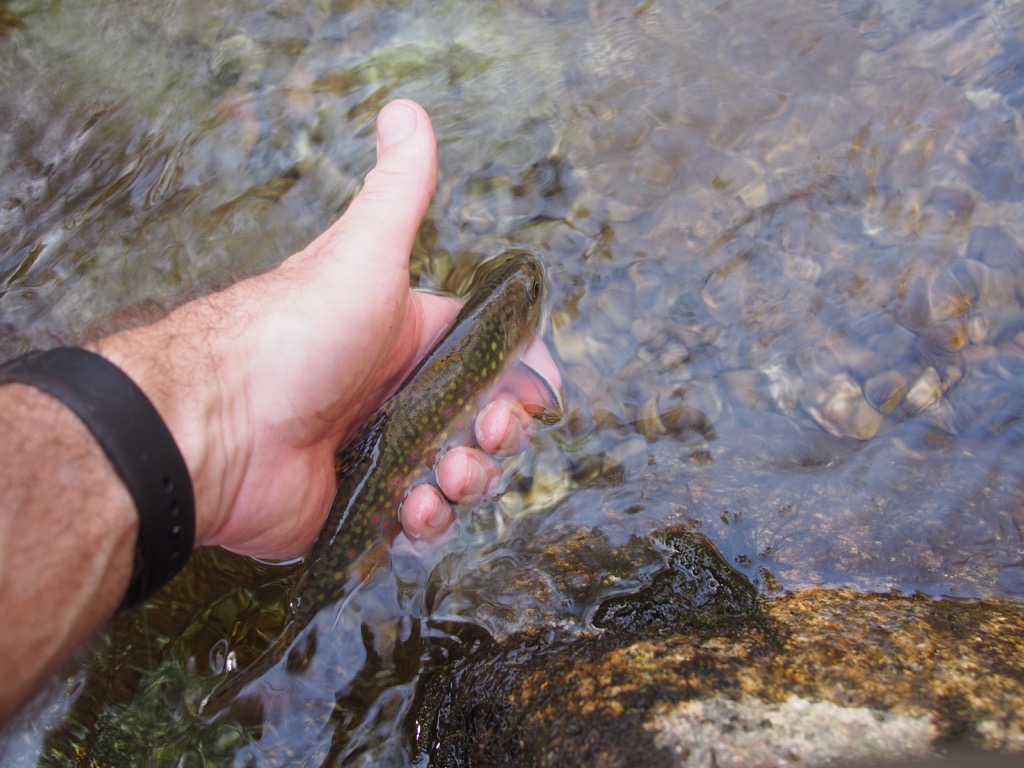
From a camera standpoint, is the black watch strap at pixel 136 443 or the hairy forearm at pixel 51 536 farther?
the black watch strap at pixel 136 443

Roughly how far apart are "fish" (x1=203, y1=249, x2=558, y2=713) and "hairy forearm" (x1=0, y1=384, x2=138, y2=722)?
0.72 meters

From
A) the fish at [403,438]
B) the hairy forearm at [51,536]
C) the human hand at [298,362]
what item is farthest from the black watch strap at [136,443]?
the fish at [403,438]

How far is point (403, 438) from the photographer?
317 centimetres

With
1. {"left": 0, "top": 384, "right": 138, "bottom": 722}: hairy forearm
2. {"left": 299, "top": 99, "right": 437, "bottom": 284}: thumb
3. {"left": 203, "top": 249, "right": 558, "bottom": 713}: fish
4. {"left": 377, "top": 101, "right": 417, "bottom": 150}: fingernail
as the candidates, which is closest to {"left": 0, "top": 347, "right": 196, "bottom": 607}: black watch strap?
{"left": 0, "top": 384, "right": 138, "bottom": 722}: hairy forearm

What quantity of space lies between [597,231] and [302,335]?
168cm

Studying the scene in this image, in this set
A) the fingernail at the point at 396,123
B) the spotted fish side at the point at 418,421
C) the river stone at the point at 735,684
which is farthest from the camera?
the fingernail at the point at 396,123

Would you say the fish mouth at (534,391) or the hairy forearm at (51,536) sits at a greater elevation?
the hairy forearm at (51,536)

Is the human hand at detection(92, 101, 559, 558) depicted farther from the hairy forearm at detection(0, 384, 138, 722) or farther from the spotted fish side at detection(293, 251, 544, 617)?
the hairy forearm at detection(0, 384, 138, 722)

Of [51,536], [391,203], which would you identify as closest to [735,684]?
[51,536]

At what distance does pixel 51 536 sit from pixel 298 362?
1.03 m

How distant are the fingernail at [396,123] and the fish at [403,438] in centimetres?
80

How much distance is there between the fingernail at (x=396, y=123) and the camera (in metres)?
3.06

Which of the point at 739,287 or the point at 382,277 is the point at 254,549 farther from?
the point at 739,287

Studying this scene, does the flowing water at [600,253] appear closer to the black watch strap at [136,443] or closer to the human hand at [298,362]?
the human hand at [298,362]
